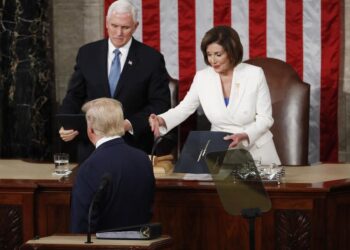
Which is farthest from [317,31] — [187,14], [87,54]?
[87,54]

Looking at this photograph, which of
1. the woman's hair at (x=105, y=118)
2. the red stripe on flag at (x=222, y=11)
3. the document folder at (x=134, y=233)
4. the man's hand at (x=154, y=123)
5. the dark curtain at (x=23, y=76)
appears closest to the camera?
the document folder at (x=134, y=233)

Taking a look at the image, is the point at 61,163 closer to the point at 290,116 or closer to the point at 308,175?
the point at 308,175

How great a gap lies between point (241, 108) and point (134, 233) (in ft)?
8.31

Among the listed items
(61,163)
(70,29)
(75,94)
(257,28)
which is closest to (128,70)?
(75,94)

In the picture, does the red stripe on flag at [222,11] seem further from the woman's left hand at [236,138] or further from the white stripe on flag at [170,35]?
the woman's left hand at [236,138]

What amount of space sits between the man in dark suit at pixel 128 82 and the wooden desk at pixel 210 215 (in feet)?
2.57

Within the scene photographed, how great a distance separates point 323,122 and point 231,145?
231 centimetres

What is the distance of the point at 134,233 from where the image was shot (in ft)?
15.1

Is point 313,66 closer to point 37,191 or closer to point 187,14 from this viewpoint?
point 187,14

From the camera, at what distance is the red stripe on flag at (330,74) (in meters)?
8.57

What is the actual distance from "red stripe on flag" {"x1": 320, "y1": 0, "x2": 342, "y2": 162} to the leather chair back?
73 centimetres

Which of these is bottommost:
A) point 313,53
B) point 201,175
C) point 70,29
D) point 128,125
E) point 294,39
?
point 201,175

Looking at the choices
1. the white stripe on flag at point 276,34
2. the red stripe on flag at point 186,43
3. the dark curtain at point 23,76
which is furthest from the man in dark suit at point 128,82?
the white stripe on flag at point 276,34

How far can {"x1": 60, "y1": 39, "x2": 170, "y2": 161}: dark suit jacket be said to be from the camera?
7.09 m
